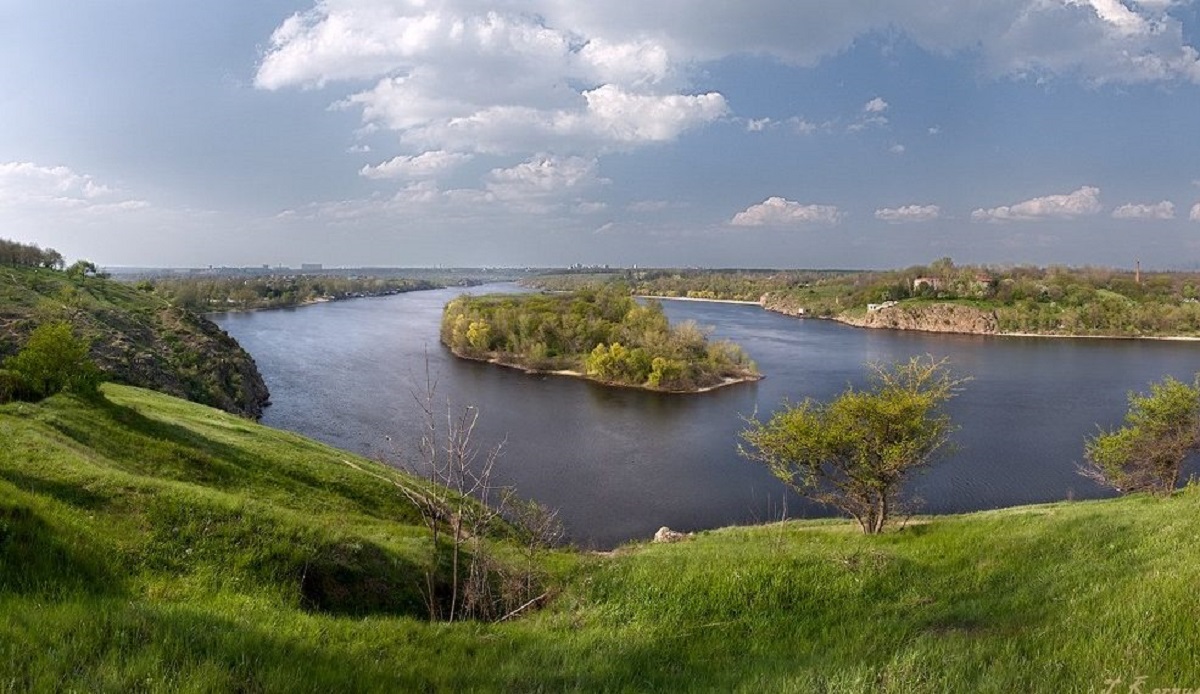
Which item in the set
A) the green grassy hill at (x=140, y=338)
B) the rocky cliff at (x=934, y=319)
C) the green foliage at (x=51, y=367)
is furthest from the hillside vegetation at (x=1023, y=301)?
the green foliage at (x=51, y=367)

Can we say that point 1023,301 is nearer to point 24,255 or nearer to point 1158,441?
point 1158,441

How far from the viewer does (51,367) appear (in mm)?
18141

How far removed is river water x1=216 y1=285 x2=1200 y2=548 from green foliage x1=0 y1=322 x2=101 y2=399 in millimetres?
10008

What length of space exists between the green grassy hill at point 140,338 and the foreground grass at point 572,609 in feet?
123

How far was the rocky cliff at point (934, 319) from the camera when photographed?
131 meters

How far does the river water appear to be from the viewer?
35.2 m

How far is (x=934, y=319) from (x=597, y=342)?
88515mm

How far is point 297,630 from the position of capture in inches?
250

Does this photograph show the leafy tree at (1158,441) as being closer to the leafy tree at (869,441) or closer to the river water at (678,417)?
the river water at (678,417)

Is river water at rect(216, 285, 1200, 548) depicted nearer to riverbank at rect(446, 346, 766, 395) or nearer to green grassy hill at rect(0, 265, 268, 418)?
riverbank at rect(446, 346, 766, 395)

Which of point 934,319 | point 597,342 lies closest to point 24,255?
point 597,342

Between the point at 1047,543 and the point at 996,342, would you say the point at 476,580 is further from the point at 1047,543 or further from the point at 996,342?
the point at 996,342

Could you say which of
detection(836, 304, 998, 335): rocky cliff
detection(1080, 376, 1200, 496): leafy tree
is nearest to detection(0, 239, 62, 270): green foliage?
detection(1080, 376, 1200, 496): leafy tree

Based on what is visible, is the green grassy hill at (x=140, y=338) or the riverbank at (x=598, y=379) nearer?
the green grassy hill at (x=140, y=338)
